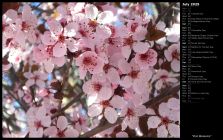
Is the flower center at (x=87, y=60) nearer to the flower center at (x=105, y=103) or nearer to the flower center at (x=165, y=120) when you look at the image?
the flower center at (x=105, y=103)

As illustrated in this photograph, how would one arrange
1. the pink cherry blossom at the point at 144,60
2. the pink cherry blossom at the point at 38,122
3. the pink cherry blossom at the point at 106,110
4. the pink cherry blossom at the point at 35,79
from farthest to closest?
the pink cherry blossom at the point at 35,79 < the pink cherry blossom at the point at 38,122 < the pink cherry blossom at the point at 106,110 < the pink cherry blossom at the point at 144,60

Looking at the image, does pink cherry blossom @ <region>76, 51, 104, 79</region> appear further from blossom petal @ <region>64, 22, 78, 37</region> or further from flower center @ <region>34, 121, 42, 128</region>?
flower center @ <region>34, 121, 42, 128</region>

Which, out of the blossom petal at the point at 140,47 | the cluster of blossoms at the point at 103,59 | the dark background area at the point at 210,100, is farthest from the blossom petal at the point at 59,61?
the dark background area at the point at 210,100

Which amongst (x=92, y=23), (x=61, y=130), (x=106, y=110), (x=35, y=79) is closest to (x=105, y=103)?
(x=106, y=110)

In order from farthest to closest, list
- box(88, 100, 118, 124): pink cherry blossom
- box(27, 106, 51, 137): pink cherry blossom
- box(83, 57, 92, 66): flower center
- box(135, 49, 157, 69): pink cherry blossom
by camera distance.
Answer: box(27, 106, 51, 137): pink cherry blossom < box(88, 100, 118, 124): pink cherry blossom < box(135, 49, 157, 69): pink cherry blossom < box(83, 57, 92, 66): flower center

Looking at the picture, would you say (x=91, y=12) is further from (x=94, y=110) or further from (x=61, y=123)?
(x=61, y=123)

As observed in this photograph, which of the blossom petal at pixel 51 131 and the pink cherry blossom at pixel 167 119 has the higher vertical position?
the pink cherry blossom at pixel 167 119

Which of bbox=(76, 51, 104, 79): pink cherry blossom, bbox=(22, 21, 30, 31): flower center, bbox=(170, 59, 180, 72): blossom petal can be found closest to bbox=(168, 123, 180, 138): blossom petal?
bbox=(170, 59, 180, 72): blossom petal

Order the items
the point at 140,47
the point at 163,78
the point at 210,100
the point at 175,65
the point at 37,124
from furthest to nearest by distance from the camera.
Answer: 1. the point at 163,78
2. the point at 37,124
3. the point at 175,65
4. the point at 210,100
5. the point at 140,47

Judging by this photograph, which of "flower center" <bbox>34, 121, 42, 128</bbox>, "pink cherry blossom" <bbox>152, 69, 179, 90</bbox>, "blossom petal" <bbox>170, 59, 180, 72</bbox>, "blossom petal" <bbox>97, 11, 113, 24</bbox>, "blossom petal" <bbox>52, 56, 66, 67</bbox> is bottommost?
"flower center" <bbox>34, 121, 42, 128</bbox>
